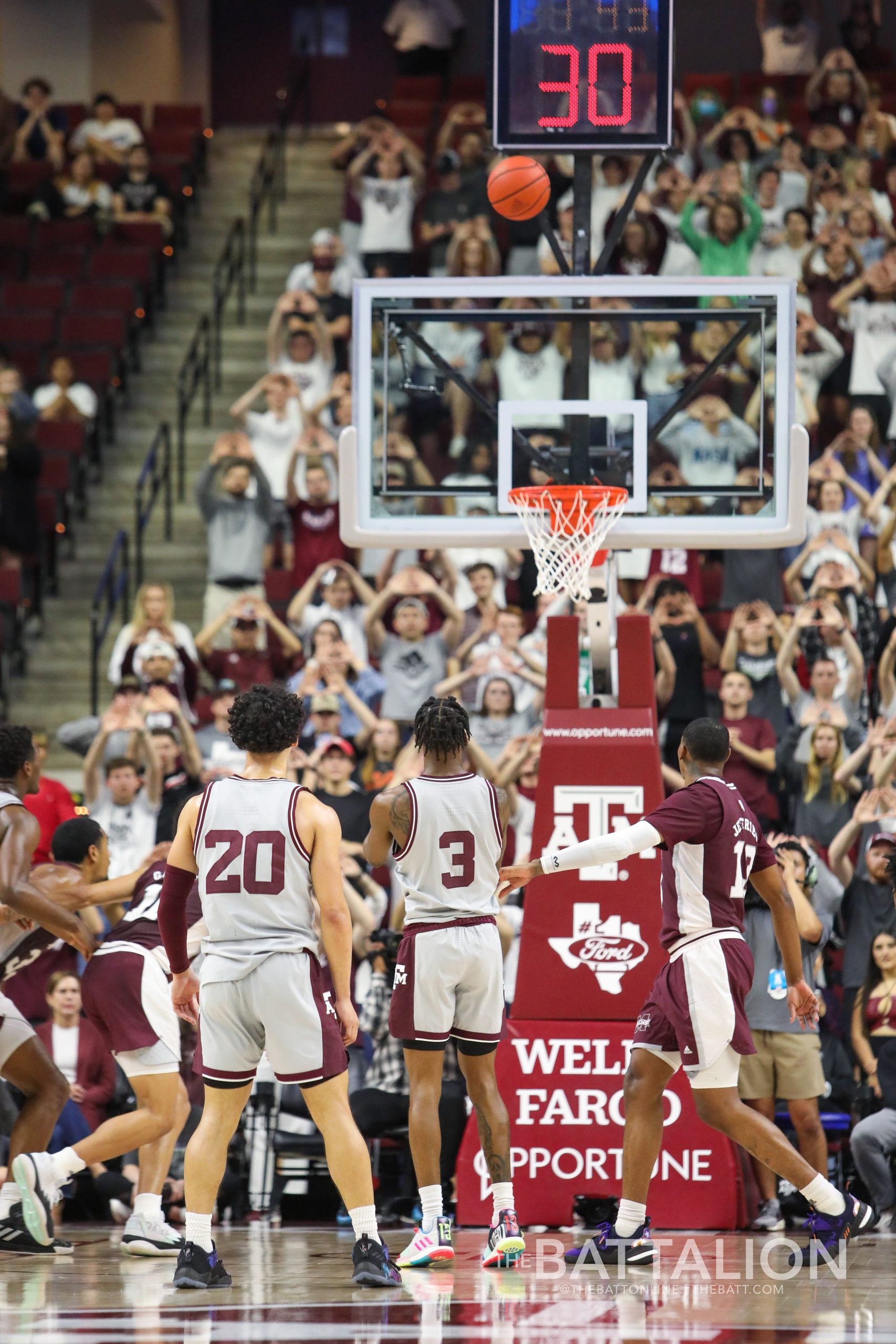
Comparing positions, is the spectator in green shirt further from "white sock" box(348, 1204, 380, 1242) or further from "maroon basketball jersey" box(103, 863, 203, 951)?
"white sock" box(348, 1204, 380, 1242)

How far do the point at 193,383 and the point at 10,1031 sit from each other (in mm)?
10688

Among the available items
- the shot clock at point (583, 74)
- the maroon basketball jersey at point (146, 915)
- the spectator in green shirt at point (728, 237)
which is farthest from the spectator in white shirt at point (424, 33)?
the maroon basketball jersey at point (146, 915)

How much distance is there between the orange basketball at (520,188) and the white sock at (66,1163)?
4.59 meters

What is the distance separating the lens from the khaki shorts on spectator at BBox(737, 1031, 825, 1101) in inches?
360

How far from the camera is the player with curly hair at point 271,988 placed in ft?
21.9

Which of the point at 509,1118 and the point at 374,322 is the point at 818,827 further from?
the point at 374,322

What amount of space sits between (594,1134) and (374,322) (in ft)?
13.2

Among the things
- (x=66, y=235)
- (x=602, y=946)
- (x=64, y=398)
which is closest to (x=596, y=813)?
(x=602, y=946)

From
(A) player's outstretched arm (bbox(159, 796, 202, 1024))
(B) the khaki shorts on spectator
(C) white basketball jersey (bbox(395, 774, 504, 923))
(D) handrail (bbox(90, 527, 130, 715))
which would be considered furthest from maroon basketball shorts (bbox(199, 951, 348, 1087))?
(D) handrail (bbox(90, 527, 130, 715))

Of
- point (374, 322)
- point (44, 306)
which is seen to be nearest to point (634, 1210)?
point (374, 322)

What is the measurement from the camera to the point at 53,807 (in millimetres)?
11273

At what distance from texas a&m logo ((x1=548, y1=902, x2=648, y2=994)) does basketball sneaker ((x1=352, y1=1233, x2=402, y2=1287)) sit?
243 centimetres

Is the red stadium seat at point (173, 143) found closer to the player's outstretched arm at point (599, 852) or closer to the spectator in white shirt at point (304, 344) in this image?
the spectator in white shirt at point (304, 344)

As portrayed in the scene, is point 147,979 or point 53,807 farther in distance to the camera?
point 53,807
